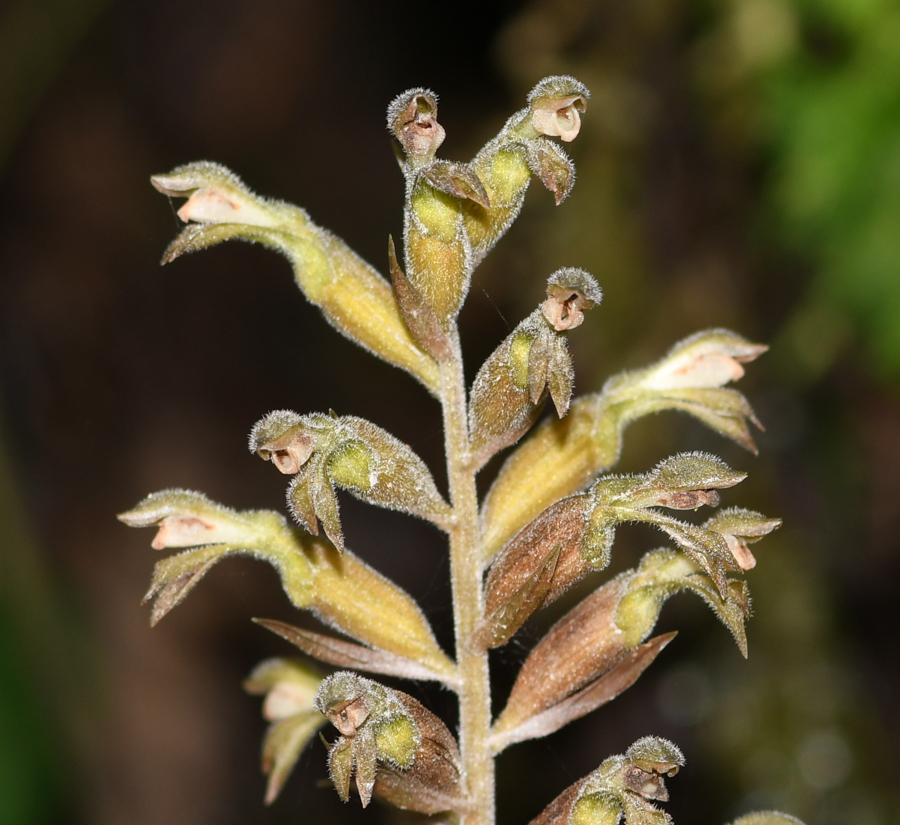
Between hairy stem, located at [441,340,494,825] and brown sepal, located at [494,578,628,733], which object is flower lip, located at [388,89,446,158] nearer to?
hairy stem, located at [441,340,494,825]

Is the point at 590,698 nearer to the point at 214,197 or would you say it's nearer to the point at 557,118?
the point at 557,118

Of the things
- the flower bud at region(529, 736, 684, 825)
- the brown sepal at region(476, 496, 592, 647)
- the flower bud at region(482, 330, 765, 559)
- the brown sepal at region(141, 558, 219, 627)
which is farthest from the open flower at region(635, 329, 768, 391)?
Answer: the brown sepal at region(141, 558, 219, 627)

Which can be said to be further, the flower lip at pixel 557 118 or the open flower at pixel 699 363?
the open flower at pixel 699 363

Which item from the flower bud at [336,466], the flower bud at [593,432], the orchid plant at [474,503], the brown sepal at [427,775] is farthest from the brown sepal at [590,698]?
the flower bud at [336,466]

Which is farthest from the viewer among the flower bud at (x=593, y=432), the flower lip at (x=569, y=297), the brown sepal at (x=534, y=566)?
the flower bud at (x=593, y=432)

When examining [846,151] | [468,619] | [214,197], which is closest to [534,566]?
[468,619]

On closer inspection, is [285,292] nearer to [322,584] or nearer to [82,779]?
[82,779]

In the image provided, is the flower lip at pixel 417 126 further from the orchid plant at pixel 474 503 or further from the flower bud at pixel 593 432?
the flower bud at pixel 593 432
